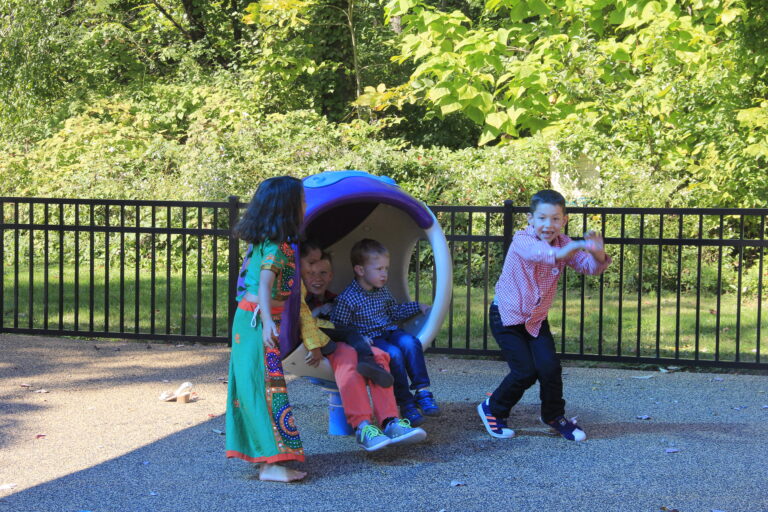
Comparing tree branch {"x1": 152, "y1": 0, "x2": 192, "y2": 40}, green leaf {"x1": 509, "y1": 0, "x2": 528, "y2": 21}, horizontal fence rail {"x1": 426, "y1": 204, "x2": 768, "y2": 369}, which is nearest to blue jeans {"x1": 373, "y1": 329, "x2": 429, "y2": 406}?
horizontal fence rail {"x1": 426, "y1": 204, "x2": 768, "y2": 369}

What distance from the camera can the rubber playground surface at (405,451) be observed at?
164 inches

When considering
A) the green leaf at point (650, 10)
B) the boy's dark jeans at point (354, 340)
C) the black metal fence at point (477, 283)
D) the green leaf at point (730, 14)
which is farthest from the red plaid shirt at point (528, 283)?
the green leaf at point (650, 10)

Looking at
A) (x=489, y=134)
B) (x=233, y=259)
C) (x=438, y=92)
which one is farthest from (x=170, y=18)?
(x=233, y=259)

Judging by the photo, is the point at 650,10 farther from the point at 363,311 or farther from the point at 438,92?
the point at 363,311

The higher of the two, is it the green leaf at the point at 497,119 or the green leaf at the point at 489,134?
the green leaf at the point at 497,119

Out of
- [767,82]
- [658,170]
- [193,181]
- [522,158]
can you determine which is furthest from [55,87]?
[767,82]

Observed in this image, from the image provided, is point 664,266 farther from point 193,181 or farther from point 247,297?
point 247,297

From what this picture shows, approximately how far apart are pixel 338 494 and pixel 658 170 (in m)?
8.58

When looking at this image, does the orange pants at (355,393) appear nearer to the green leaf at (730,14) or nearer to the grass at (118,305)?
the grass at (118,305)

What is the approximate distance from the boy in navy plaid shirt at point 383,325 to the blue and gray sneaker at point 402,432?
0.84 ft

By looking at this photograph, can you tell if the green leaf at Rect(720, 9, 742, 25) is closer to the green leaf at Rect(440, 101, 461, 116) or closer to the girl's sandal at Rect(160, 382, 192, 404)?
the green leaf at Rect(440, 101, 461, 116)

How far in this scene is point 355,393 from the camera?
4.84 m

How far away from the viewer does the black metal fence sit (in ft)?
24.0

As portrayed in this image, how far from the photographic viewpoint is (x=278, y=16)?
15.8m
